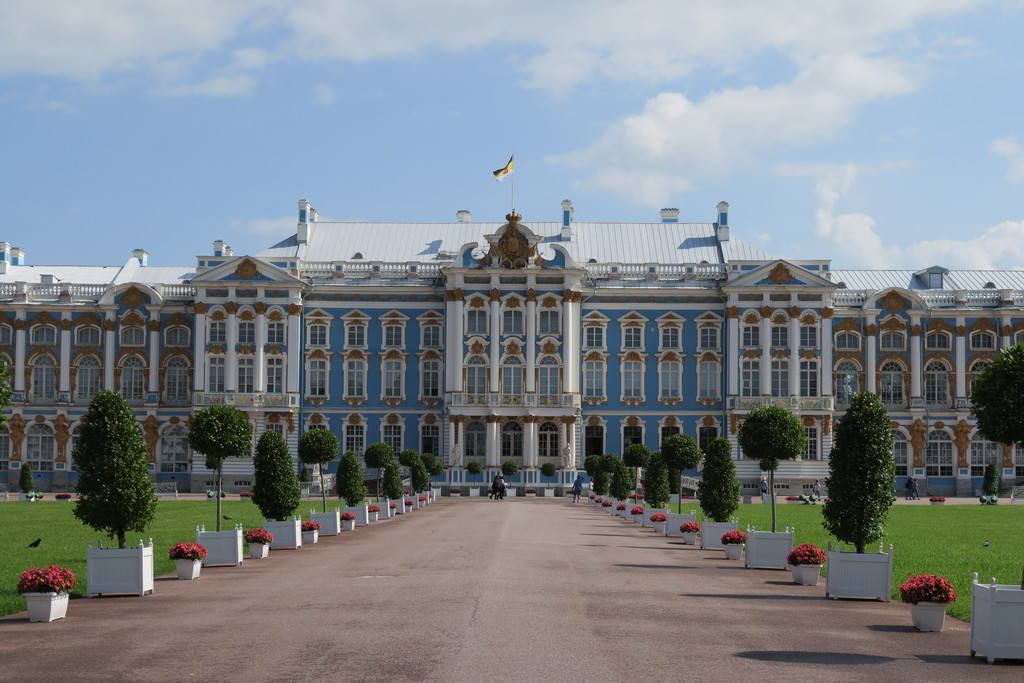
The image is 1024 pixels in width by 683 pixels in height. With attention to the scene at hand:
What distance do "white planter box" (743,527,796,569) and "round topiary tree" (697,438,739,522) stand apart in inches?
240

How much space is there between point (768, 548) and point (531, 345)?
4680cm

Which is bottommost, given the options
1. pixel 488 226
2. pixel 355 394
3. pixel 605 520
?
pixel 605 520

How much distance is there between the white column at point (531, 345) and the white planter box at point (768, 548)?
4631 centimetres

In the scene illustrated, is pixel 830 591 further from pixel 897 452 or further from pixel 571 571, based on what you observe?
pixel 897 452

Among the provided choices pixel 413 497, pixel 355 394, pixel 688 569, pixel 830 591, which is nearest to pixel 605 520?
pixel 413 497

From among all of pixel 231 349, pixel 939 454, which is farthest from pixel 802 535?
pixel 231 349

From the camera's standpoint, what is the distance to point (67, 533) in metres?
37.4

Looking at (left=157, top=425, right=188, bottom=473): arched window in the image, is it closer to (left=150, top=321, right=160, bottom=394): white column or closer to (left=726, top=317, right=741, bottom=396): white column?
(left=150, top=321, right=160, bottom=394): white column

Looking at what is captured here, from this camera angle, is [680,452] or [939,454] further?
[939,454]

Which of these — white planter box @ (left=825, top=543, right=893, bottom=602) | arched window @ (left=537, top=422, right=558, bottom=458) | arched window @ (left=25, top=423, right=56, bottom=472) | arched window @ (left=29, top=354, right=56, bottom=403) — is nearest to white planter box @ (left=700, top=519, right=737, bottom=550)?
white planter box @ (left=825, top=543, right=893, bottom=602)

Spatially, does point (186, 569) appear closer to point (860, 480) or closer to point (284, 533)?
point (284, 533)

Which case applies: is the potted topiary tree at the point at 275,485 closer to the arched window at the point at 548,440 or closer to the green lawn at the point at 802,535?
the green lawn at the point at 802,535

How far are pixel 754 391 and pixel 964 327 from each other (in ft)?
44.1

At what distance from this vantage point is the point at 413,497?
58.1 meters
